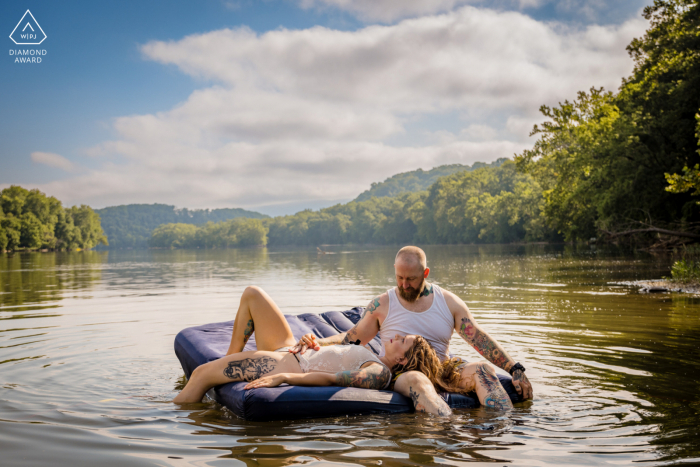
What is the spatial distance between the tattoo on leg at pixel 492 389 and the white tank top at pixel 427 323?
45 centimetres

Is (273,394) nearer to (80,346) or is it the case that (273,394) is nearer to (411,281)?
(411,281)

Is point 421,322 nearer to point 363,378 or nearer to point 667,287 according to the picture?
point 363,378

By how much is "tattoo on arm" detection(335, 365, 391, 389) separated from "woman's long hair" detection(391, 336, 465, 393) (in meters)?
0.26

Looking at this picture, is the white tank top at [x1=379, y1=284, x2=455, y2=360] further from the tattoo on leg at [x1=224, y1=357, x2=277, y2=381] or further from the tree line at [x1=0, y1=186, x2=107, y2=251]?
the tree line at [x1=0, y1=186, x2=107, y2=251]

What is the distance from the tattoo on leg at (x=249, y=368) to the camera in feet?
17.4

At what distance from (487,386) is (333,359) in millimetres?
1531

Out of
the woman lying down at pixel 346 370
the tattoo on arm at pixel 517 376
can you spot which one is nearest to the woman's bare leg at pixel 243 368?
the woman lying down at pixel 346 370

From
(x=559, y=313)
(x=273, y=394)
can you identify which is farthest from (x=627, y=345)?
(x=273, y=394)

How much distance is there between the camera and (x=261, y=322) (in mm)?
5660

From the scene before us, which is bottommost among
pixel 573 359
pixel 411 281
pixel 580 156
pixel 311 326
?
pixel 573 359

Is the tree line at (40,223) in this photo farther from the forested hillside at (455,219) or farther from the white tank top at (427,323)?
the white tank top at (427,323)

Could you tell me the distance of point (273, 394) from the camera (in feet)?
15.8

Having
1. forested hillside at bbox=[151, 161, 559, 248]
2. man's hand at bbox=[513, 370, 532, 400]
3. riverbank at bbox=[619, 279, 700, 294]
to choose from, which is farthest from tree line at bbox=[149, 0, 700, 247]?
forested hillside at bbox=[151, 161, 559, 248]

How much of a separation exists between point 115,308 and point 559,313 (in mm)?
11282
